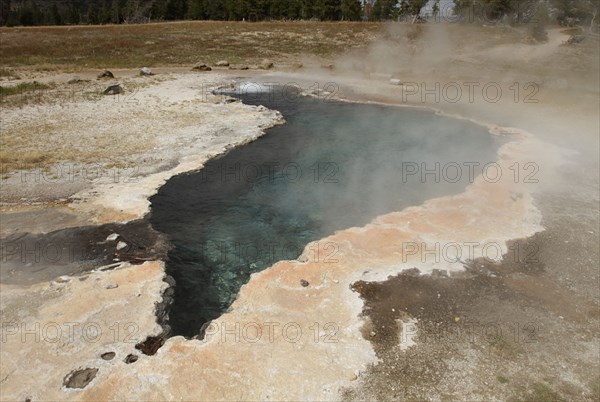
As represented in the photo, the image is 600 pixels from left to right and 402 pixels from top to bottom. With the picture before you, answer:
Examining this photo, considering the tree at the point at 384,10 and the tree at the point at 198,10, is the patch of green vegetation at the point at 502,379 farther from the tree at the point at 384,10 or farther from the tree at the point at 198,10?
the tree at the point at 198,10

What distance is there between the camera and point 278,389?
6398mm

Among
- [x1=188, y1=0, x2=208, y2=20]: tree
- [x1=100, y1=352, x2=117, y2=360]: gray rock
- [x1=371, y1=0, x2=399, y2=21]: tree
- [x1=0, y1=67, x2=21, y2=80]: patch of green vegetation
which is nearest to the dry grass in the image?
[x1=0, y1=67, x2=21, y2=80]: patch of green vegetation

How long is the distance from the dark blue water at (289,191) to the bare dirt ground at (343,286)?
643 millimetres

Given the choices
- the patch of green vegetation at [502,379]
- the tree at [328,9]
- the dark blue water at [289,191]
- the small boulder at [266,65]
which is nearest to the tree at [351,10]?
the tree at [328,9]

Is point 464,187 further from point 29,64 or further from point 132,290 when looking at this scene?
point 29,64

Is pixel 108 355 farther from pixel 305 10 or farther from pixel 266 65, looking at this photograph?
pixel 305 10

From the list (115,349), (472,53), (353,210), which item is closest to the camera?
(115,349)

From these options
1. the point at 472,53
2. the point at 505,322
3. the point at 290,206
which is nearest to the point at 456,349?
the point at 505,322

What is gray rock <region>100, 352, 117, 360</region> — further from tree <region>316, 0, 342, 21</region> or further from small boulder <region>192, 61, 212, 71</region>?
tree <region>316, 0, 342, 21</region>

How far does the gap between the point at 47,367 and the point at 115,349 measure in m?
0.98

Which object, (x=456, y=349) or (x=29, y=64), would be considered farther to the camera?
(x=29, y=64)

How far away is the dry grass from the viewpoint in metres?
35.2

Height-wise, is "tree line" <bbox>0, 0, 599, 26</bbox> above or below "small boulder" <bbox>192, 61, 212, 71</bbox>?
above

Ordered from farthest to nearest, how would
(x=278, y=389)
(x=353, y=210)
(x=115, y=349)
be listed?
(x=353, y=210) < (x=115, y=349) < (x=278, y=389)
